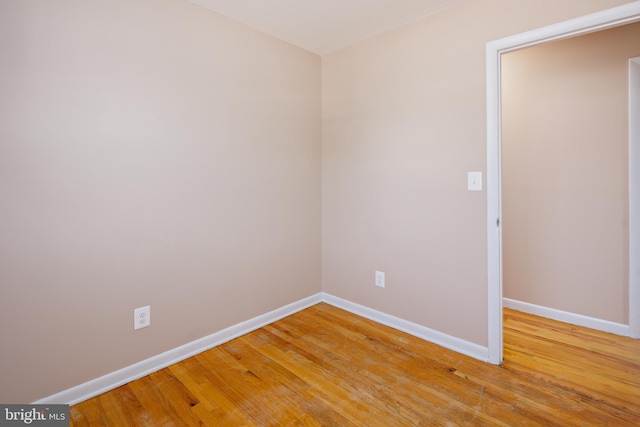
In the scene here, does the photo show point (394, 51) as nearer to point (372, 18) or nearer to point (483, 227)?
point (372, 18)

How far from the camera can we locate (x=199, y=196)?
7.21 feet

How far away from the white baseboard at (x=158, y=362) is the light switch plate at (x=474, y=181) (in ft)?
5.86

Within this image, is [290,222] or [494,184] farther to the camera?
[290,222]

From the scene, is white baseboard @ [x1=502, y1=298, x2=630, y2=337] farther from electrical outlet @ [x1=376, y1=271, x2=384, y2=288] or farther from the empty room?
electrical outlet @ [x1=376, y1=271, x2=384, y2=288]

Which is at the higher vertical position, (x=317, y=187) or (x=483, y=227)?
(x=317, y=187)

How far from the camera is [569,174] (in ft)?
8.52

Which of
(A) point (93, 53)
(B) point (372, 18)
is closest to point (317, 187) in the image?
(B) point (372, 18)

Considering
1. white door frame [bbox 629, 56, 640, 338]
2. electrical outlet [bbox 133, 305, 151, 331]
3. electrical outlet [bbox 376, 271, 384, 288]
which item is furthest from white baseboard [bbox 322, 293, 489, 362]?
electrical outlet [bbox 133, 305, 151, 331]

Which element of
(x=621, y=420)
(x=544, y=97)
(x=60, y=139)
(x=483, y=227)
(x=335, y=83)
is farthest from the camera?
(x=335, y=83)

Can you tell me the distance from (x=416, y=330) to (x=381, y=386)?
74cm

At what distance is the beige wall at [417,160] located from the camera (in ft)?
6.82

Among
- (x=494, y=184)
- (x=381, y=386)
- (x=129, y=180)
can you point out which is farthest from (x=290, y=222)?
(x=494, y=184)

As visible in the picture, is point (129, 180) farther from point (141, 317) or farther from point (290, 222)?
point (290, 222)

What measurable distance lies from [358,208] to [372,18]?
1.47m
